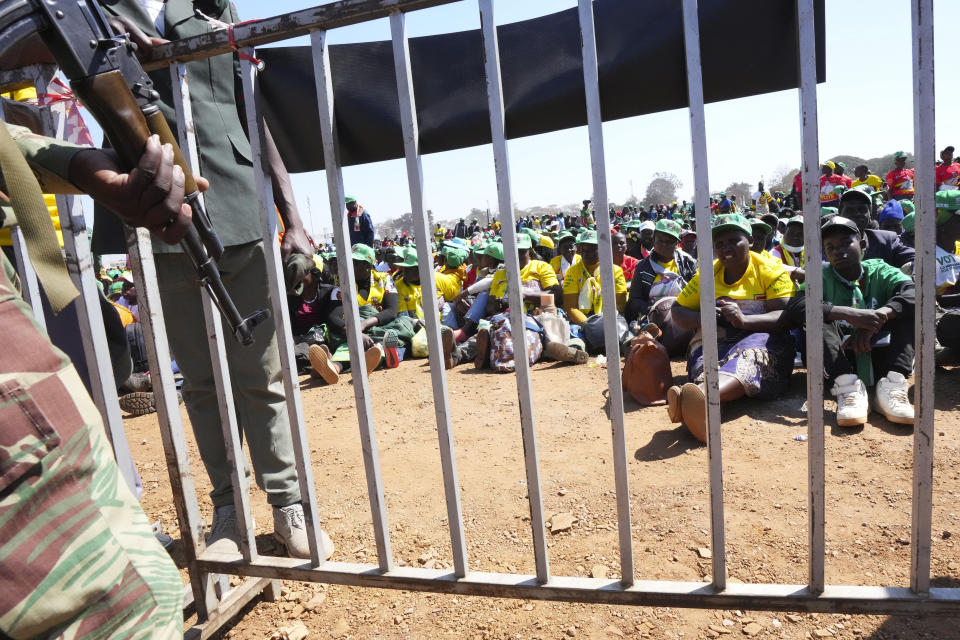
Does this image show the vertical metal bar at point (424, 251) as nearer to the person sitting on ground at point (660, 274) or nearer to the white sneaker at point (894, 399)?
the white sneaker at point (894, 399)

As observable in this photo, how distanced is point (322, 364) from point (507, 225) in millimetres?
4869

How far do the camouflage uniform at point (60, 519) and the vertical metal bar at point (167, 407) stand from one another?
0.99 m

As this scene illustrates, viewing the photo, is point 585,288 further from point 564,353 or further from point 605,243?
point 605,243

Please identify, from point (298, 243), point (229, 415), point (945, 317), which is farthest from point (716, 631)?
point (945, 317)

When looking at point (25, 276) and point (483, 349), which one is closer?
point (25, 276)

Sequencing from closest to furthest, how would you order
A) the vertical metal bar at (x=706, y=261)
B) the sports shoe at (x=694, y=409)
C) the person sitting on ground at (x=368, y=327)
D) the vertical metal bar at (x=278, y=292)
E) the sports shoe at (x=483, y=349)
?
the vertical metal bar at (x=706, y=261), the vertical metal bar at (x=278, y=292), the sports shoe at (x=694, y=409), the person sitting on ground at (x=368, y=327), the sports shoe at (x=483, y=349)

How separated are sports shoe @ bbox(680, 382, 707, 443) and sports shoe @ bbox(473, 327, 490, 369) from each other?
125 inches

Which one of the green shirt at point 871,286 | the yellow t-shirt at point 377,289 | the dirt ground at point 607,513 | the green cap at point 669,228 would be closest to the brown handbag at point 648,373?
the dirt ground at point 607,513

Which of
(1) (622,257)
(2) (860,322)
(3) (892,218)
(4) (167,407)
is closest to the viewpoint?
(4) (167,407)

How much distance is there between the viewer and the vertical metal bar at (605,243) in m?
1.46

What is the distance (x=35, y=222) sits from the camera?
3.17ft

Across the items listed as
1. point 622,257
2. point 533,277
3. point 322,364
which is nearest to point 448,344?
point 322,364

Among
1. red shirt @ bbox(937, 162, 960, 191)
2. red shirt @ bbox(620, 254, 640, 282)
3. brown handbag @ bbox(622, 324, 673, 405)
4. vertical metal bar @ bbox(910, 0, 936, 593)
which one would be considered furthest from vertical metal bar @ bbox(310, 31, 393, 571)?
red shirt @ bbox(937, 162, 960, 191)

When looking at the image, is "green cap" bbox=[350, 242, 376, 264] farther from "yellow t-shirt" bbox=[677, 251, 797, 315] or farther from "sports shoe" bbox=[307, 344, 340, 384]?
"yellow t-shirt" bbox=[677, 251, 797, 315]
